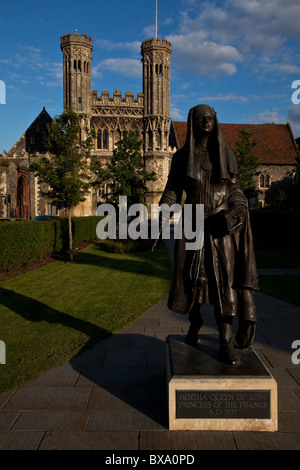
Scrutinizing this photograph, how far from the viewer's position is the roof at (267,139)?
4375 cm

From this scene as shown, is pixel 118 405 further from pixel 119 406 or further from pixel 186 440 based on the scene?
pixel 186 440

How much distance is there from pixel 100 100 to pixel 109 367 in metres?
40.4

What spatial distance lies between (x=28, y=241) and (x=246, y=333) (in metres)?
10.5

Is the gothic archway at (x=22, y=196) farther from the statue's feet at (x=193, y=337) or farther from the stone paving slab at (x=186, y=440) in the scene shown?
the stone paving slab at (x=186, y=440)

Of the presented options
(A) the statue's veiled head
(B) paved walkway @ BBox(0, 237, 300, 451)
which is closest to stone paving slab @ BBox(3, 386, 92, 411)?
(B) paved walkway @ BBox(0, 237, 300, 451)

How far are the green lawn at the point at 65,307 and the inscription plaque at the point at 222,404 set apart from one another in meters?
2.00

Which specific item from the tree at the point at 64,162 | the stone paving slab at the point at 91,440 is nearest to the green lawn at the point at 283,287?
the stone paving slab at the point at 91,440

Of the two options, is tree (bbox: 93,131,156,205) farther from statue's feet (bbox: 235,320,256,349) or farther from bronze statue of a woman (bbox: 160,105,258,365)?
statue's feet (bbox: 235,320,256,349)

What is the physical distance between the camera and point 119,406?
3504 mm

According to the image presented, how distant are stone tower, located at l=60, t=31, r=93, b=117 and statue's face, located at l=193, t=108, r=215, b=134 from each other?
125ft

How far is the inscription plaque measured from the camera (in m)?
3.07
